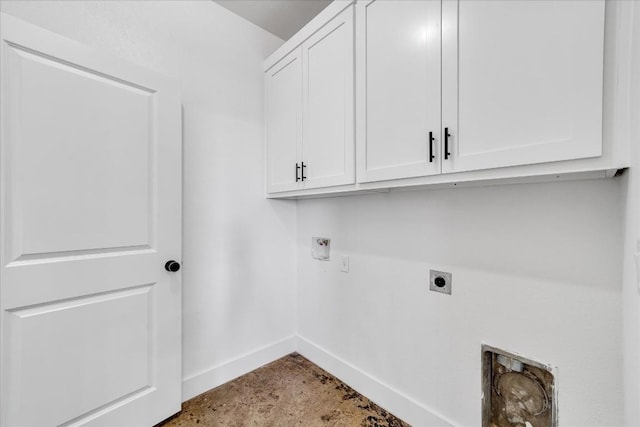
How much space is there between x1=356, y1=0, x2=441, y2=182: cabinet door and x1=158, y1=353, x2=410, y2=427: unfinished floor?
133cm

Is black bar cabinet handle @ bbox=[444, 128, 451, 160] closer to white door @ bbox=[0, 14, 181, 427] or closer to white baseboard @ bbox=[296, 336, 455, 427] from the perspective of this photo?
white baseboard @ bbox=[296, 336, 455, 427]

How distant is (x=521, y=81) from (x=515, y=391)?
1221mm

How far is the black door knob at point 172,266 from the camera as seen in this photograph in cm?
152

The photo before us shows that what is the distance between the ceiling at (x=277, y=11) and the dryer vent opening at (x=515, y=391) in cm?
227

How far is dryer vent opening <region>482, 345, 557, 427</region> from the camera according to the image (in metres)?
1.08

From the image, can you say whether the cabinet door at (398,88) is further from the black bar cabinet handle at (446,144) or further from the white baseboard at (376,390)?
the white baseboard at (376,390)

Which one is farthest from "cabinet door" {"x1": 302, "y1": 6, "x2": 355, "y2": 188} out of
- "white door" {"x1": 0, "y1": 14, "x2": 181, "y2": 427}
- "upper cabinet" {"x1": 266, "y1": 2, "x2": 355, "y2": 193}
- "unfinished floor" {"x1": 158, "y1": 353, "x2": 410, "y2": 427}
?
"unfinished floor" {"x1": 158, "y1": 353, "x2": 410, "y2": 427}

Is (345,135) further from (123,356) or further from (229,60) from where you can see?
(123,356)

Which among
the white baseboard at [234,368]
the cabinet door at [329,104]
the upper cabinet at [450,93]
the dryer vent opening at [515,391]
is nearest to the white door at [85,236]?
the white baseboard at [234,368]

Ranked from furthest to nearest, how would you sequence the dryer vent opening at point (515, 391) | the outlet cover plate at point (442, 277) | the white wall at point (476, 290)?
the outlet cover plate at point (442, 277)
the dryer vent opening at point (515, 391)
the white wall at point (476, 290)

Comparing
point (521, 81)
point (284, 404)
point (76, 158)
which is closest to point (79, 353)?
point (76, 158)

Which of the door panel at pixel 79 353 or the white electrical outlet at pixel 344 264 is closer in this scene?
the door panel at pixel 79 353

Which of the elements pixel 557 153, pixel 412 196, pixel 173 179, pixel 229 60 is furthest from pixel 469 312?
pixel 229 60

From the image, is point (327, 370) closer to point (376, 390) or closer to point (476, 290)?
point (376, 390)
